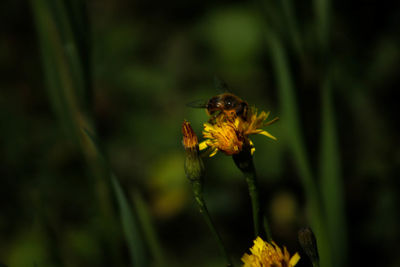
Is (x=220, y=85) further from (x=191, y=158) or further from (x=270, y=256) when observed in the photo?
(x=270, y=256)

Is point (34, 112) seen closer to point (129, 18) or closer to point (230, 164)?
point (129, 18)

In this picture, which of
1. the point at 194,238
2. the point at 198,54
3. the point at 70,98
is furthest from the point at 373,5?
the point at 70,98

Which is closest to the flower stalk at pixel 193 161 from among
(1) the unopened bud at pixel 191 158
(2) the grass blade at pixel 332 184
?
(1) the unopened bud at pixel 191 158

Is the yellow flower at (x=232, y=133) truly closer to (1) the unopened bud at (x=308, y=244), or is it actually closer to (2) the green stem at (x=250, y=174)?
(2) the green stem at (x=250, y=174)

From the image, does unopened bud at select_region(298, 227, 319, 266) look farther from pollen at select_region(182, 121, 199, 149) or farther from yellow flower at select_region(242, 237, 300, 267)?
pollen at select_region(182, 121, 199, 149)

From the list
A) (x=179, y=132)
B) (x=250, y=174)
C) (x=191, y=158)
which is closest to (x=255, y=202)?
(x=250, y=174)
